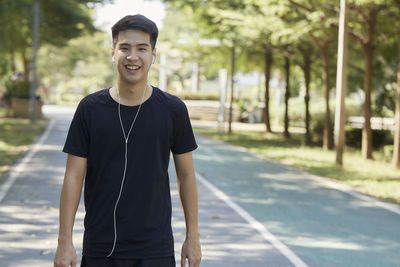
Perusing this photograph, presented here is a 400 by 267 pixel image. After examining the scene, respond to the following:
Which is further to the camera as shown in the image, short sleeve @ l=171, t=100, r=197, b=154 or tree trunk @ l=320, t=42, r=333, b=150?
tree trunk @ l=320, t=42, r=333, b=150

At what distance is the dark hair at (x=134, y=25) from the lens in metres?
3.29

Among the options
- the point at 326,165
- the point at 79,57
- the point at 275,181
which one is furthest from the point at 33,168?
the point at 79,57

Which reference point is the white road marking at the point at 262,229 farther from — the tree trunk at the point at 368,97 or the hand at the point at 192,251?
the tree trunk at the point at 368,97

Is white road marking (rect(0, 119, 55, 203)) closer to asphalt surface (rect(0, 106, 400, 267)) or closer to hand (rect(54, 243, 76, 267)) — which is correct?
asphalt surface (rect(0, 106, 400, 267))

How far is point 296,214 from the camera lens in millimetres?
10242

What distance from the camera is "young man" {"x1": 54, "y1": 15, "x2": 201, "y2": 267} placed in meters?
3.26

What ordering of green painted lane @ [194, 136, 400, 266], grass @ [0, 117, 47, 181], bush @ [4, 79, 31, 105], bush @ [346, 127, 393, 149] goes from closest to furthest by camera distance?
green painted lane @ [194, 136, 400, 266]
grass @ [0, 117, 47, 181]
bush @ [346, 127, 393, 149]
bush @ [4, 79, 31, 105]

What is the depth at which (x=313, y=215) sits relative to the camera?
10.2 m

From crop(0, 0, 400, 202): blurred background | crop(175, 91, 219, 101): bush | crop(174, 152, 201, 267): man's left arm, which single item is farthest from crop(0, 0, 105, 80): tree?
crop(174, 152, 201, 267): man's left arm

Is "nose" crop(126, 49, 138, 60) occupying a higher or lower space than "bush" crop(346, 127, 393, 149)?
higher

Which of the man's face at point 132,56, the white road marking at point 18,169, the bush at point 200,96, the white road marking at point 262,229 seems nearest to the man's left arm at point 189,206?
the man's face at point 132,56

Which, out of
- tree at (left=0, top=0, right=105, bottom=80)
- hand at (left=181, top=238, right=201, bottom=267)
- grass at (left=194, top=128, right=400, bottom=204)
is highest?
tree at (left=0, top=0, right=105, bottom=80)

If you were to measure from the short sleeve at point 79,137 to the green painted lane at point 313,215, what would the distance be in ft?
14.1

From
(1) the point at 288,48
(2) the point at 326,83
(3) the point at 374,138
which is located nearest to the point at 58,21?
(1) the point at 288,48
